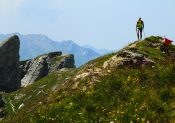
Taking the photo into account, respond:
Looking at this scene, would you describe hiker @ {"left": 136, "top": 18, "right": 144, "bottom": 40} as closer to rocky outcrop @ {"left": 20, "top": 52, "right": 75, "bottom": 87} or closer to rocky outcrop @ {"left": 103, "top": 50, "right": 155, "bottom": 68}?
rocky outcrop @ {"left": 103, "top": 50, "right": 155, "bottom": 68}

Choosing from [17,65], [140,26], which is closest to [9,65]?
[17,65]

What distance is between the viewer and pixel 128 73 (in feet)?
76.3

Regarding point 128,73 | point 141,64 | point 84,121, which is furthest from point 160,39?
point 84,121

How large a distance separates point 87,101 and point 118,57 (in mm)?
9862

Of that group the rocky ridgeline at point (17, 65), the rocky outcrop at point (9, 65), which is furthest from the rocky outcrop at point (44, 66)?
the rocky outcrop at point (9, 65)

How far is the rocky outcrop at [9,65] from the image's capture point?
13100cm

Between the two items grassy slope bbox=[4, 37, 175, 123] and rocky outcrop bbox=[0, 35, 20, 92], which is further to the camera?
rocky outcrop bbox=[0, 35, 20, 92]

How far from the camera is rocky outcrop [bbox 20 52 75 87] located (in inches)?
5468

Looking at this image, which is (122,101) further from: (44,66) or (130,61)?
(44,66)

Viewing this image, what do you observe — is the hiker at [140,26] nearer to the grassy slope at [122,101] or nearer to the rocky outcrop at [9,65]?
the grassy slope at [122,101]

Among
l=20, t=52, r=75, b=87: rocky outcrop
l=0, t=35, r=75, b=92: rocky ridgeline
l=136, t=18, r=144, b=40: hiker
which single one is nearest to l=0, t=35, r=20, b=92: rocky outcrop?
l=0, t=35, r=75, b=92: rocky ridgeline

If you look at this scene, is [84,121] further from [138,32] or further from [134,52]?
[138,32]

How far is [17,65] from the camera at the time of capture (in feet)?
445

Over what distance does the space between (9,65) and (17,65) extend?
3.16 meters
